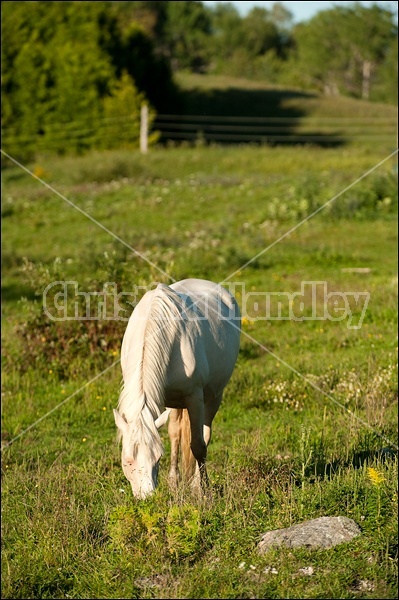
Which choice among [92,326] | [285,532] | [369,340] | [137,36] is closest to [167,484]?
[285,532]

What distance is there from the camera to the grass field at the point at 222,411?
16.6 ft

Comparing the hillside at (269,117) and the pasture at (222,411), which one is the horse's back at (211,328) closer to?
the pasture at (222,411)

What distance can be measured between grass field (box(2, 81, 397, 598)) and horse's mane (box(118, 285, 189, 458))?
0.45 metres

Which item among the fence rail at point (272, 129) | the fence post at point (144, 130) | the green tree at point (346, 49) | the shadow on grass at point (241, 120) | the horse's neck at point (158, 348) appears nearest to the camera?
the horse's neck at point (158, 348)

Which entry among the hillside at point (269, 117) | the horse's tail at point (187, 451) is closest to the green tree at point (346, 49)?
the hillside at point (269, 117)

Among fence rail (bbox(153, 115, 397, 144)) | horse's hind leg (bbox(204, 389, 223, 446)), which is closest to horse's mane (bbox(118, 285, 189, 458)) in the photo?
horse's hind leg (bbox(204, 389, 223, 446))

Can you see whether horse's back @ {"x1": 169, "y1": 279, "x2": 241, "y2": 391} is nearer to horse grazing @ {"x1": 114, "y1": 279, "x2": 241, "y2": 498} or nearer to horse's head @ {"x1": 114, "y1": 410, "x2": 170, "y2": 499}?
horse grazing @ {"x1": 114, "y1": 279, "x2": 241, "y2": 498}

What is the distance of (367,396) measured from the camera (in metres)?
8.99

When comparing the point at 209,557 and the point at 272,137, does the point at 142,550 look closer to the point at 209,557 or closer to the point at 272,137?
the point at 209,557

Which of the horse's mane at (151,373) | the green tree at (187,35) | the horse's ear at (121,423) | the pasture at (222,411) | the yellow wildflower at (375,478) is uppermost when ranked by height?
the green tree at (187,35)

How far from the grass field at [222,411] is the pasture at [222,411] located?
22 mm

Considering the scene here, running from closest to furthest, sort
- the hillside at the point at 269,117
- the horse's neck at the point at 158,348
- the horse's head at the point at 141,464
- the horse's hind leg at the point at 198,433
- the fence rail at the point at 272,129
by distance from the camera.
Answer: the horse's head at the point at 141,464
the horse's neck at the point at 158,348
the horse's hind leg at the point at 198,433
the fence rail at the point at 272,129
the hillside at the point at 269,117

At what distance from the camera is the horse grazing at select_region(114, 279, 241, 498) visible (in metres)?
5.52

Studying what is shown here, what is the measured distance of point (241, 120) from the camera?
1629 inches
